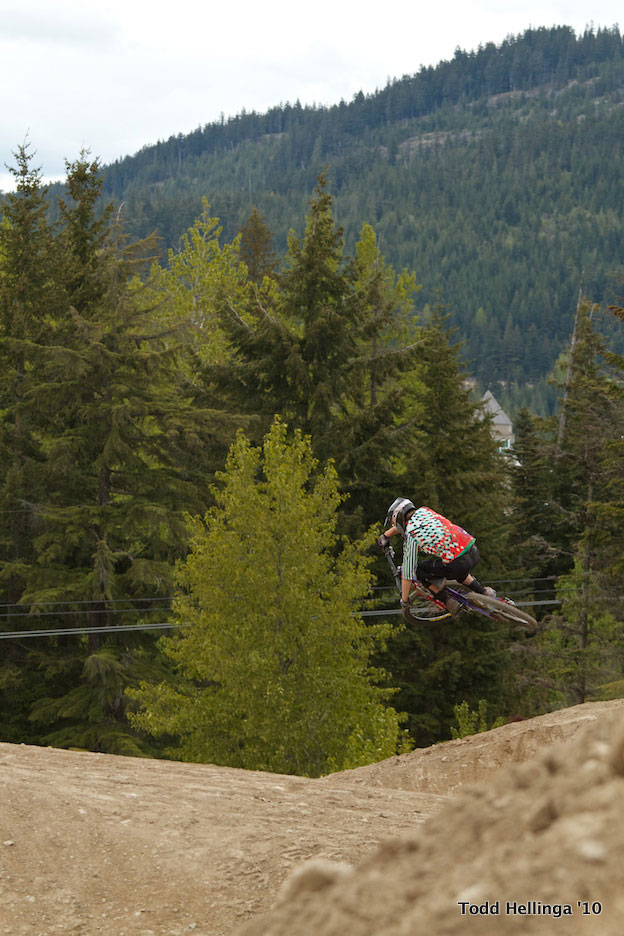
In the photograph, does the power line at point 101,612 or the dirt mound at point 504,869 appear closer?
the dirt mound at point 504,869

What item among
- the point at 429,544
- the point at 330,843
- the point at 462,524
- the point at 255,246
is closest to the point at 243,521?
the point at 462,524

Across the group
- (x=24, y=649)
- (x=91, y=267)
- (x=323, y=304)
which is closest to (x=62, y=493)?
(x=24, y=649)

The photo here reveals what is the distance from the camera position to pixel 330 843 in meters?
8.20

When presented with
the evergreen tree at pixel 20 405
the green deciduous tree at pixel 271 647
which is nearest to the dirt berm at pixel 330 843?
the green deciduous tree at pixel 271 647

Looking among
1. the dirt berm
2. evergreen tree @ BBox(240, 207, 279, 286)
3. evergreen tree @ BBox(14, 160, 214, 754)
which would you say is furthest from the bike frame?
evergreen tree @ BBox(240, 207, 279, 286)

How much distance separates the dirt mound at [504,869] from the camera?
5.91ft

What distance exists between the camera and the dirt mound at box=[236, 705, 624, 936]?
1.80 metres

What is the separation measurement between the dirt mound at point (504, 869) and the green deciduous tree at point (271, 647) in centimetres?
1642

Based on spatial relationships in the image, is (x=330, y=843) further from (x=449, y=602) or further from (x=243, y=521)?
(x=243, y=521)

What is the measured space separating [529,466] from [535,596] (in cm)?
587

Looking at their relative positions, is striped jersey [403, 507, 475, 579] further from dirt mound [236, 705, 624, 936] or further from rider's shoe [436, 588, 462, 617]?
dirt mound [236, 705, 624, 936]

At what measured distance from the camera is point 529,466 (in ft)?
141

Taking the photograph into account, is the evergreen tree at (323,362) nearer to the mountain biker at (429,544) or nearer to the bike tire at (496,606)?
the bike tire at (496,606)

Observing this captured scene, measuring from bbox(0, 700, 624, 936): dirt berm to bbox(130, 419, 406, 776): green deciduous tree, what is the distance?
4.06 m
